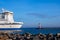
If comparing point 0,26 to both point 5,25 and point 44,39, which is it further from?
point 44,39

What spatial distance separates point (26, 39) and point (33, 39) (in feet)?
2.75

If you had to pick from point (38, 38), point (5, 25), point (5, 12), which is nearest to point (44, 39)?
point (38, 38)

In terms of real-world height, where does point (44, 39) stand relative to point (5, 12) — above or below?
below

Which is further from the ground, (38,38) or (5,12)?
(5,12)

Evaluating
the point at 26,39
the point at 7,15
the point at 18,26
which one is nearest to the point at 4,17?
the point at 7,15

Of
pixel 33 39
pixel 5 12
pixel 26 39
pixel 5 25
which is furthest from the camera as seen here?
pixel 5 12

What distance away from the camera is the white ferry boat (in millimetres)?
51812

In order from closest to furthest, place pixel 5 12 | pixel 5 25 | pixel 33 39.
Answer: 1. pixel 33 39
2. pixel 5 25
3. pixel 5 12

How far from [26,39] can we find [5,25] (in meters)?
42.8

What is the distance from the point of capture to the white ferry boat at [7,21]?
2040 inches

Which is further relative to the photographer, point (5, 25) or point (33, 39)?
point (5, 25)

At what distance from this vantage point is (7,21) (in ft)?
176

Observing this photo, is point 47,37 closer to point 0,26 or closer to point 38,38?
point 38,38

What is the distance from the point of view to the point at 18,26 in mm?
53875
